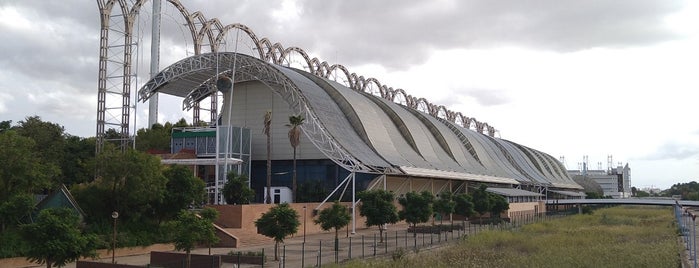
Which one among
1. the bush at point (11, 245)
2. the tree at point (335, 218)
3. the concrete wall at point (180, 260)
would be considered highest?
the tree at point (335, 218)

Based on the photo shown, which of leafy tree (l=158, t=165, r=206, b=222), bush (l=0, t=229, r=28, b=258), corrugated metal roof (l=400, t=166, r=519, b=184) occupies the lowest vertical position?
bush (l=0, t=229, r=28, b=258)

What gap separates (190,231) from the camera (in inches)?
1048

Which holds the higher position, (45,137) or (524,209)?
(45,137)

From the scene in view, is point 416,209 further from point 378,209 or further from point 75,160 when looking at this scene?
point 75,160

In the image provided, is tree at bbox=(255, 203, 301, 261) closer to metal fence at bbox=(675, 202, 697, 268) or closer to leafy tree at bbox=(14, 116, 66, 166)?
metal fence at bbox=(675, 202, 697, 268)

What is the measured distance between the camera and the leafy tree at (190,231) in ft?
86.8

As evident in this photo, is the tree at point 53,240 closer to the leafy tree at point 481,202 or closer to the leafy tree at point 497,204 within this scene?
the leafy tree at point 481,202

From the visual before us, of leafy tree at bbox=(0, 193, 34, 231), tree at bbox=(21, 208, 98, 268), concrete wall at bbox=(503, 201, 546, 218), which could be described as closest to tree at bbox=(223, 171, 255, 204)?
leafy tree at bbox=(0, 193, 34, 231)

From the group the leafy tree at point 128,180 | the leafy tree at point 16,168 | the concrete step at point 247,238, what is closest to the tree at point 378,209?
the concrete step at point 247,238

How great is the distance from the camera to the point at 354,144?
61.3m

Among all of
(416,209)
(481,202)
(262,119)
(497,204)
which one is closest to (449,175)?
(497,204)

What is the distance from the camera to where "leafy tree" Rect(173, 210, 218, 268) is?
1042 inches

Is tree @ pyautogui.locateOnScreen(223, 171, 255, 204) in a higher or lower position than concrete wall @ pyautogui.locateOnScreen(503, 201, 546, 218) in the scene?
higher

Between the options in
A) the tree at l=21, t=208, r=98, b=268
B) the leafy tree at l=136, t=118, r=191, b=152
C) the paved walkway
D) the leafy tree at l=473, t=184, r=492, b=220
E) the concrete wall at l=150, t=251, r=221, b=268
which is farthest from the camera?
the leafy tree at l=136, t=118, r=191, b=152
